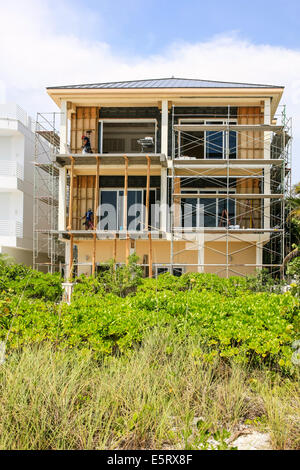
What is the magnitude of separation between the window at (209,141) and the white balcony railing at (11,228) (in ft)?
31.6

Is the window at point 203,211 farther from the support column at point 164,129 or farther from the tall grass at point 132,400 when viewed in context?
the tall grass at point 132,400

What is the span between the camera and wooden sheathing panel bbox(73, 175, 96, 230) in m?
21.9

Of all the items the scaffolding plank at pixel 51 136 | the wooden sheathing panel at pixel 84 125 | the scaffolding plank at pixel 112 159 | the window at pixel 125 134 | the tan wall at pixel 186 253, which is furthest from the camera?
the scaffolding plank at pixel 51 136

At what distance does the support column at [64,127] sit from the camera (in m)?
21.4

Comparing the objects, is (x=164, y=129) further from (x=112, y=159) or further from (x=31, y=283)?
(x=31, y=283)

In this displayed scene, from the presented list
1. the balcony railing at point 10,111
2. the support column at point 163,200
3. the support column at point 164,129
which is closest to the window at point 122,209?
the support column at point 163,200

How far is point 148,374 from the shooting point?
15.7 feet

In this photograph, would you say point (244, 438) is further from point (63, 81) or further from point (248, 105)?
point (63, 81)

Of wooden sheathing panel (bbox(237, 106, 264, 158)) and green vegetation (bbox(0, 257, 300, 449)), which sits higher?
wooden sheathing panel (bbox(237, 106, 264, 158))

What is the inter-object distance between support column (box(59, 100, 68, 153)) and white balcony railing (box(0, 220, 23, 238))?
5.74 meters

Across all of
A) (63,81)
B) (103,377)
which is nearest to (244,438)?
Result: (103,377)

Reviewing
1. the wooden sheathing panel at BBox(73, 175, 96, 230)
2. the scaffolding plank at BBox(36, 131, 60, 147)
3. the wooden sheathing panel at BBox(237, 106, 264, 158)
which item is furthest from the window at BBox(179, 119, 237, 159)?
the scaffolding plank at BBox(36, 131, 60, 147)

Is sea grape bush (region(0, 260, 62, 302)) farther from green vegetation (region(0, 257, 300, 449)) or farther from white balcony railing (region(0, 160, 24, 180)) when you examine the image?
white balcony railing (region(0, 160, 24, 180))

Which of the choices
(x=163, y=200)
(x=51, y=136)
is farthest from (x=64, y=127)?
(x=163, y=200)
